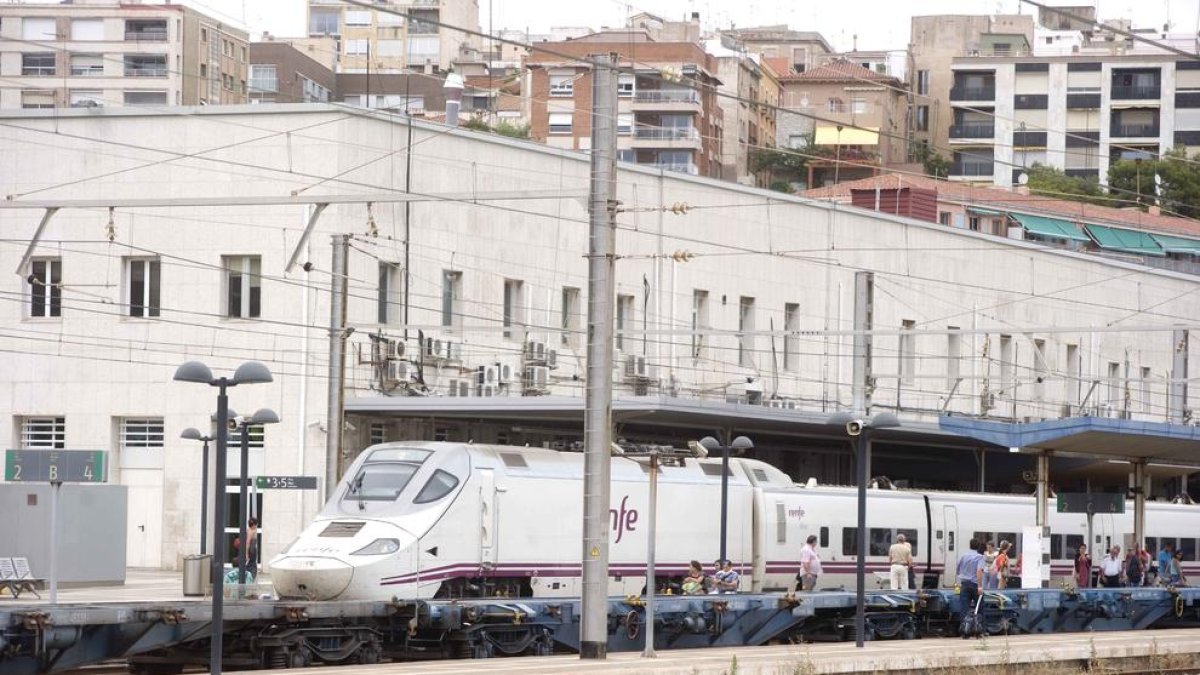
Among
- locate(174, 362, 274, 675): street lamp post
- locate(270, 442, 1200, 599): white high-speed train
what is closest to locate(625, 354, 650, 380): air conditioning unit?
locate(270, 442, 1200, 599): white high-speed train

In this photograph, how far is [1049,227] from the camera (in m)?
90.6

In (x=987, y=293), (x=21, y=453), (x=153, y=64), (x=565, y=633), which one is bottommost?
(x=565, y=633)

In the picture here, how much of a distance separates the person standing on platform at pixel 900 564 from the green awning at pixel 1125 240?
167ft

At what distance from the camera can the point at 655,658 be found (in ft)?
83.5

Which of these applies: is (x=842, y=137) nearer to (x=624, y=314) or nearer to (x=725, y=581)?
(x=624, y=314)

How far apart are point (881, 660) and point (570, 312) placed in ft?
95.4

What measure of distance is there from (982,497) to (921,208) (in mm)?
32136

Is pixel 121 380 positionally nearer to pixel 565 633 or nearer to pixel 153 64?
pixel 565 633

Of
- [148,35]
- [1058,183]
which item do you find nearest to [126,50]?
[148,35]

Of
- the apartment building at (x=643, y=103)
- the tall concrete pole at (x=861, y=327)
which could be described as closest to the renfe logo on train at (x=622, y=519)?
the tall concrete pole at (x=861, y=327)

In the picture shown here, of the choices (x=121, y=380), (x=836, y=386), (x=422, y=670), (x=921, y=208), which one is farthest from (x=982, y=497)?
(x=921, y=208)

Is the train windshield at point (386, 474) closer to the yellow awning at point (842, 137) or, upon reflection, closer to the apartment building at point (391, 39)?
the yellow awning at point (842, 137)

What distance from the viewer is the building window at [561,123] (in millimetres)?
111125

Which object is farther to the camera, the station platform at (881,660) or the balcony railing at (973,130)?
the balcony railing at (973,130)
